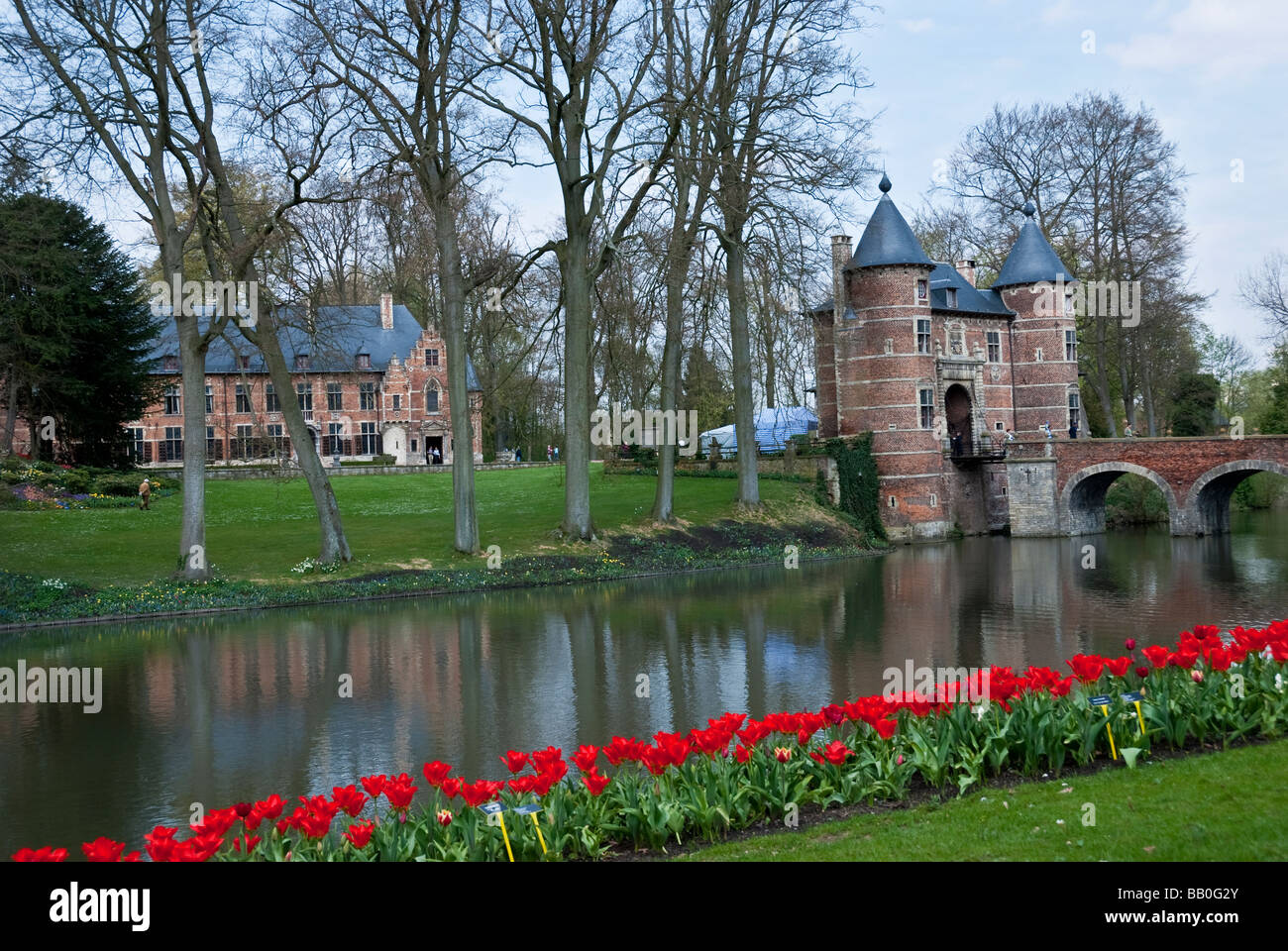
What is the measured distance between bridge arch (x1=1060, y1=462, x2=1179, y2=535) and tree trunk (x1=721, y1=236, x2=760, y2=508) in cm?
1166

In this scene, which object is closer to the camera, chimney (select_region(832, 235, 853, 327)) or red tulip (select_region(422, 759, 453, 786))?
red tulip (select_region(422, 759, 453, 786))

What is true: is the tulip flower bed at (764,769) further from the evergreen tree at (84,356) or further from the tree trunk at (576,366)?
the evergreen tree at (84,356)

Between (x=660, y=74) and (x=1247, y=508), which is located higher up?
(x=660, y=74)

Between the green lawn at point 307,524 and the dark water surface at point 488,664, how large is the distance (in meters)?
3.43

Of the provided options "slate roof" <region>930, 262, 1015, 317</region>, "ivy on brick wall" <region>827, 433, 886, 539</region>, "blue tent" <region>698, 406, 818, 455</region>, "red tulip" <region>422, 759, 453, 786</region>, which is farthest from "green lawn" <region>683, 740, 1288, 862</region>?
"blue tent" <region>698, 406, 818, 455</region>

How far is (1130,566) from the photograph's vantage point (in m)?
25.8

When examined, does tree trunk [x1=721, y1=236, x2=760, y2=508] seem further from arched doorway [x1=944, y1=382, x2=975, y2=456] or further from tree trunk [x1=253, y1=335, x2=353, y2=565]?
arched doorway [x1=944, y1=382, x2=975, y2=456]

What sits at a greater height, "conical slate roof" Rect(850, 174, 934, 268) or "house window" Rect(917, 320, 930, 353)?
"conical slate roof" Rect(850, 174, 934, 268)

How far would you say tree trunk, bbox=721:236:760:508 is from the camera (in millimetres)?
28422

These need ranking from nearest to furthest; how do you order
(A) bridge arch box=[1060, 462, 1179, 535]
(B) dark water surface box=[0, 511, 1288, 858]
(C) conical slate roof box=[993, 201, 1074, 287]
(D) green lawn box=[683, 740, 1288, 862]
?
(D) green lawn box=[683, 740, 1288, 862] < (B) dark water surface box=[0, 511, 1288, 858] < (A) bridge arch box=[1060, 462, 1179, 535] < (C) conical slate roof box=[993, 201, 1074, 287]
